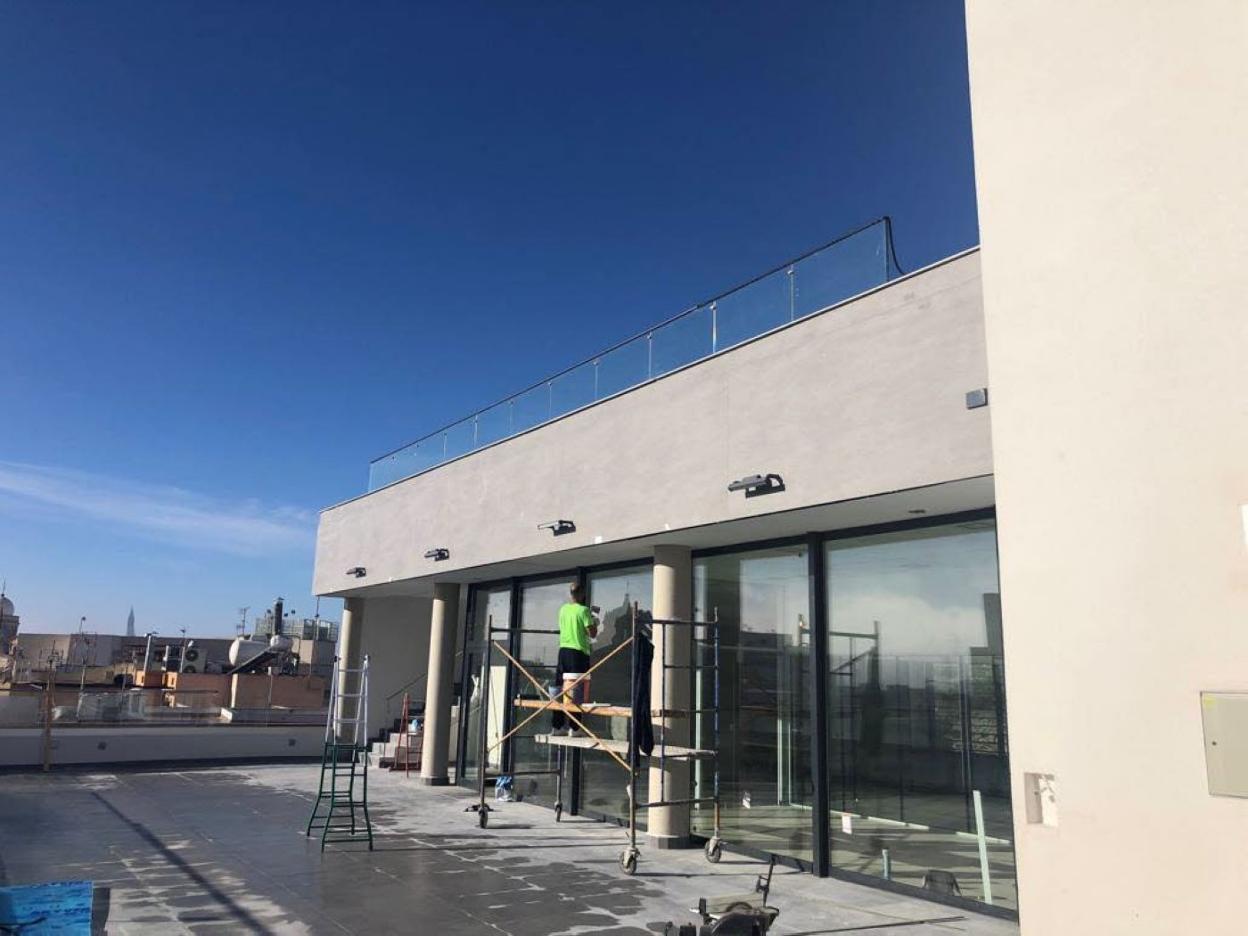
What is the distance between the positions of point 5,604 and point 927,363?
6898cm

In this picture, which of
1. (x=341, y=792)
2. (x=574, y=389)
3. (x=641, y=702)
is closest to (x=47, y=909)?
(x=341, y=792)

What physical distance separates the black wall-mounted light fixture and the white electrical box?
15.2ft

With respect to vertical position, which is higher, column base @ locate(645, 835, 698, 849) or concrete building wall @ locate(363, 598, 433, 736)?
concrete building wall @ locate(363, 598, 433, 736)

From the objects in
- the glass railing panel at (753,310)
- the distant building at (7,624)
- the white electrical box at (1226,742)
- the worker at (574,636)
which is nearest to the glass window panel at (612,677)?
the worker at (574,636)

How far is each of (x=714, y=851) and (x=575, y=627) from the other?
292cm

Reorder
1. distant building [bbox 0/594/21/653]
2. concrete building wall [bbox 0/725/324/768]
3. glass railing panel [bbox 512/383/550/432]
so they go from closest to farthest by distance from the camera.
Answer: glass railing panel [bbox 512/383/550/432]
concrete building wall [bbox 0/725/324/768]
distant building [bbox 0/594/21/653]

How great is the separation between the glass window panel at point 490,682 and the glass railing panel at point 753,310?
701cm

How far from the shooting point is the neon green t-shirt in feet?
34.8

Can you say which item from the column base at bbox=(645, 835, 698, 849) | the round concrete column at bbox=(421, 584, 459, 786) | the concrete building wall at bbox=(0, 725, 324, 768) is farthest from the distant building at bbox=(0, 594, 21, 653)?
the column base at bbox=(645, 835, 698, 849)

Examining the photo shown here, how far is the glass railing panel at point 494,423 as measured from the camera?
43.8 ft

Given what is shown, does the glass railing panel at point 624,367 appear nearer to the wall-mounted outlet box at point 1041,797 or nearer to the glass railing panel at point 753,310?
the glass railing panel at point 753,310

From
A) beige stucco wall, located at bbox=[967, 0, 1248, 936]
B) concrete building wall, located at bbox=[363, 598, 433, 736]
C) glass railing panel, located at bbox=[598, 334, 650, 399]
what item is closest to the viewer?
beige stucco wall, located at bbox=[967, 0, 1248, 936]

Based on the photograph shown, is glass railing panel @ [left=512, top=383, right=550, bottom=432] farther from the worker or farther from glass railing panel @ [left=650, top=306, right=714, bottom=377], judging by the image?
the worker

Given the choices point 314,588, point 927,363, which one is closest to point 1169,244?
point 927,363
